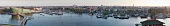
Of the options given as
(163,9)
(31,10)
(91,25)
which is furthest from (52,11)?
(91,25)

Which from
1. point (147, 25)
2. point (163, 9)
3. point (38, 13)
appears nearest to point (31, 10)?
point (38, 13)

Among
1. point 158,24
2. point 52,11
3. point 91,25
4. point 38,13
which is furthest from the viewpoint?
point 52,11

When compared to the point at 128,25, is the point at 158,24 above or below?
above

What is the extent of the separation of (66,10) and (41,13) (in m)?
3.12

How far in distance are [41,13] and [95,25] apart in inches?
231

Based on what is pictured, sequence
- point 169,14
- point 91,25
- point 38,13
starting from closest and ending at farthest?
point 91,25
point 169,14
point 38,13

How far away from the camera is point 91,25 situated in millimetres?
7121

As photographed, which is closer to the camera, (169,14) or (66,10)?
(169,14)

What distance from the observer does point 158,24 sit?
200cm

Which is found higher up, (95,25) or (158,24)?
(158,24)

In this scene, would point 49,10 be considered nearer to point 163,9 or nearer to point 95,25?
point 163,9

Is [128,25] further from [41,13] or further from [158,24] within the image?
[41,13]

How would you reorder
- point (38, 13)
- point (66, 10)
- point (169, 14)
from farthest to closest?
point (66, 10)
point (38, 13)
point (169, 14)

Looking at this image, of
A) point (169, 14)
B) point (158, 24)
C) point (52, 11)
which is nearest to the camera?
point (158, 24)
